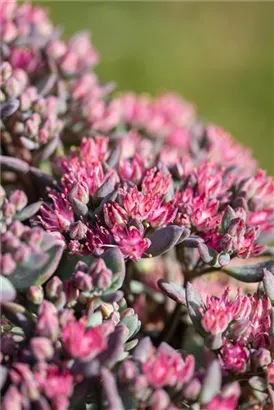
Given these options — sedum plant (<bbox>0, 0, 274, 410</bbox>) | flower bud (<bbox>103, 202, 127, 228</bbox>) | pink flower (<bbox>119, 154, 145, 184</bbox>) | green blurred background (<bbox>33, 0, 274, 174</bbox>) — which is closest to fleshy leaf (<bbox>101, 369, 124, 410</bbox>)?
sedum plant (<bbox>0, 0, 274, 410</bbox>)

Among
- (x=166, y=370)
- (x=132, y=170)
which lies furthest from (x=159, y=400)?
(x=132, y=170)

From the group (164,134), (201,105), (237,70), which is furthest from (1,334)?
(237,70)

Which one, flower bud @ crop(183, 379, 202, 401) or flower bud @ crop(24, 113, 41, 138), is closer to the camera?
flower bud @ crop(183, 379, 202, 401)

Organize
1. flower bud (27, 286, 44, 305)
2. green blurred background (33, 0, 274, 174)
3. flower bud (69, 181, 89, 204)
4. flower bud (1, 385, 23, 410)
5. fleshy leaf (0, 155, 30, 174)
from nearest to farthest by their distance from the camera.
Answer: flower bud (1, 385, 23, 410) < flower bud (27, 286, 44, 305) < flower bud (69, 181, 89, 204) < fleshy leaf (0, 155, 30, 174) < green blurred background (33, 0, 274, 174)

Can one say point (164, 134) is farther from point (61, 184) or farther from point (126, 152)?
point (61, 184)

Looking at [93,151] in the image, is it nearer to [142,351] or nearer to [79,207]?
[79,207]

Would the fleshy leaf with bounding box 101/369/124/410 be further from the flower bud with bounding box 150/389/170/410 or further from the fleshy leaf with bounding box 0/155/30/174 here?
the fleshy leaf with bounding box 0/155/30/174
